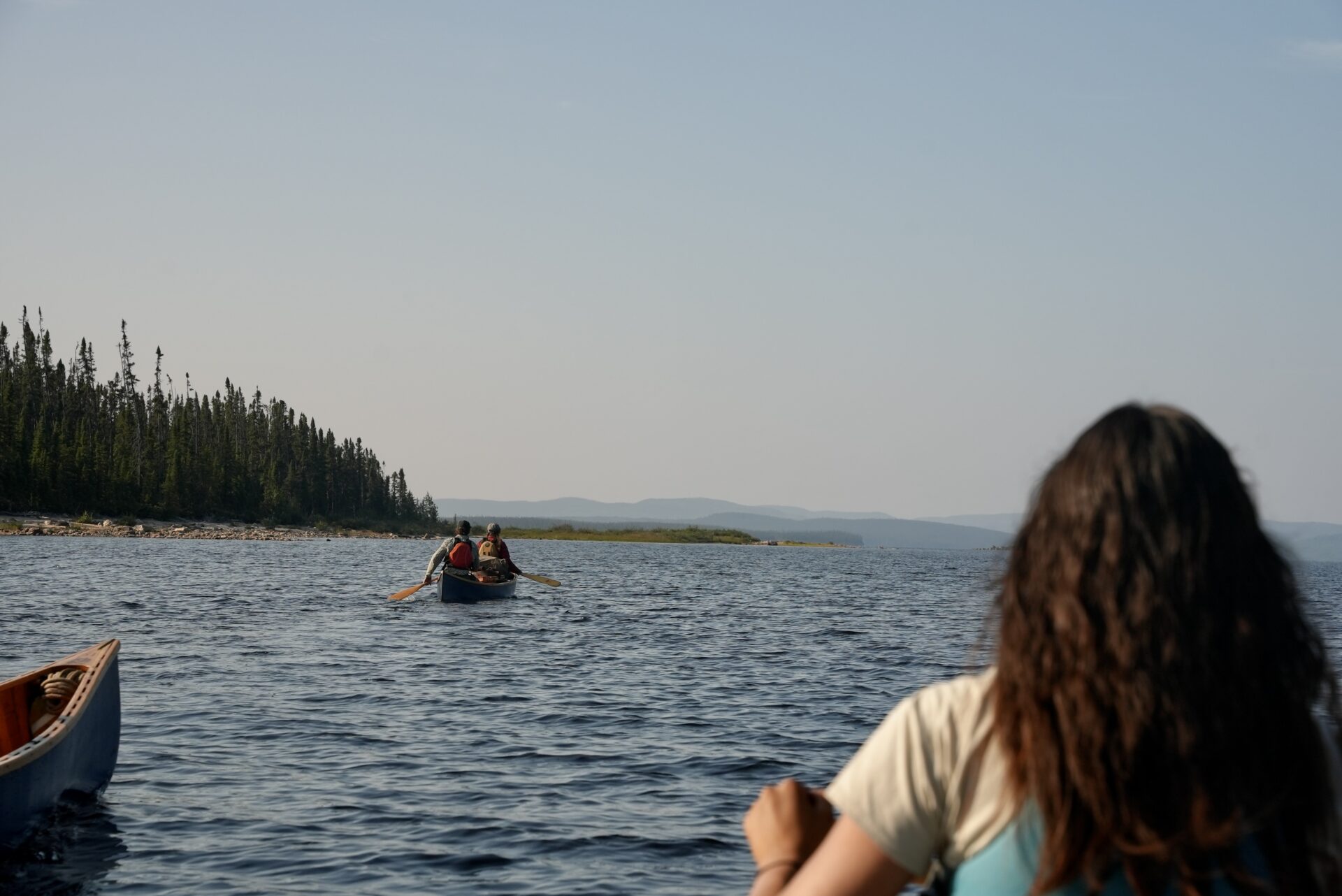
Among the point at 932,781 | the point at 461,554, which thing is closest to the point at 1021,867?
the point at 932,781

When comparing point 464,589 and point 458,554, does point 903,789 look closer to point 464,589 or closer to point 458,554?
point 464,589

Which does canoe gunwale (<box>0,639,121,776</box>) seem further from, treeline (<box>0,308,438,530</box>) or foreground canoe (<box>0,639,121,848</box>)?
treeline (<box>0,308,438,530</box>)

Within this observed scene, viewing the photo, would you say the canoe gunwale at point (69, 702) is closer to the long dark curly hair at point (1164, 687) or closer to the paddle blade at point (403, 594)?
the long dark curly hair at point (1164, 687)

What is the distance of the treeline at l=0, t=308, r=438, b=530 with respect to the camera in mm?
99438

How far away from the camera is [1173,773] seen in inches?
76.3

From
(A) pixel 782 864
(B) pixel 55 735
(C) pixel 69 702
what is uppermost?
(A) pixel 782 864

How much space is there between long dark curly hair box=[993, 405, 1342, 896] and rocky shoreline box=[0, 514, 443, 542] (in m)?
95.1

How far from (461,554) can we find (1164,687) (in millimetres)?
35005

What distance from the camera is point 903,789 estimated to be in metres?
1.98

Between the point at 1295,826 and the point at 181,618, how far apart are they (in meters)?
29.6

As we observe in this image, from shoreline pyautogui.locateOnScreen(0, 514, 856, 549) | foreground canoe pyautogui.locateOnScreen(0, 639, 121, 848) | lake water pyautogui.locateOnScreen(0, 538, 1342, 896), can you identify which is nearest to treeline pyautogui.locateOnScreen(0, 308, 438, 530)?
shoreline pyautogui.locateOnScreen(0, 514, 856, 549)

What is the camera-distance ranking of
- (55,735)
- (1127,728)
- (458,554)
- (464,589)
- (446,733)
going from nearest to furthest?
(1127,728) → (55,735) → (446,733) → (464,589) → (458,554)

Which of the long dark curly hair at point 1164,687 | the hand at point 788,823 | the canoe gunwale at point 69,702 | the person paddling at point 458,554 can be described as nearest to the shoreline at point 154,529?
the person paddling at point 458,554

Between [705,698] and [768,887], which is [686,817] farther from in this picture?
[768,887]
